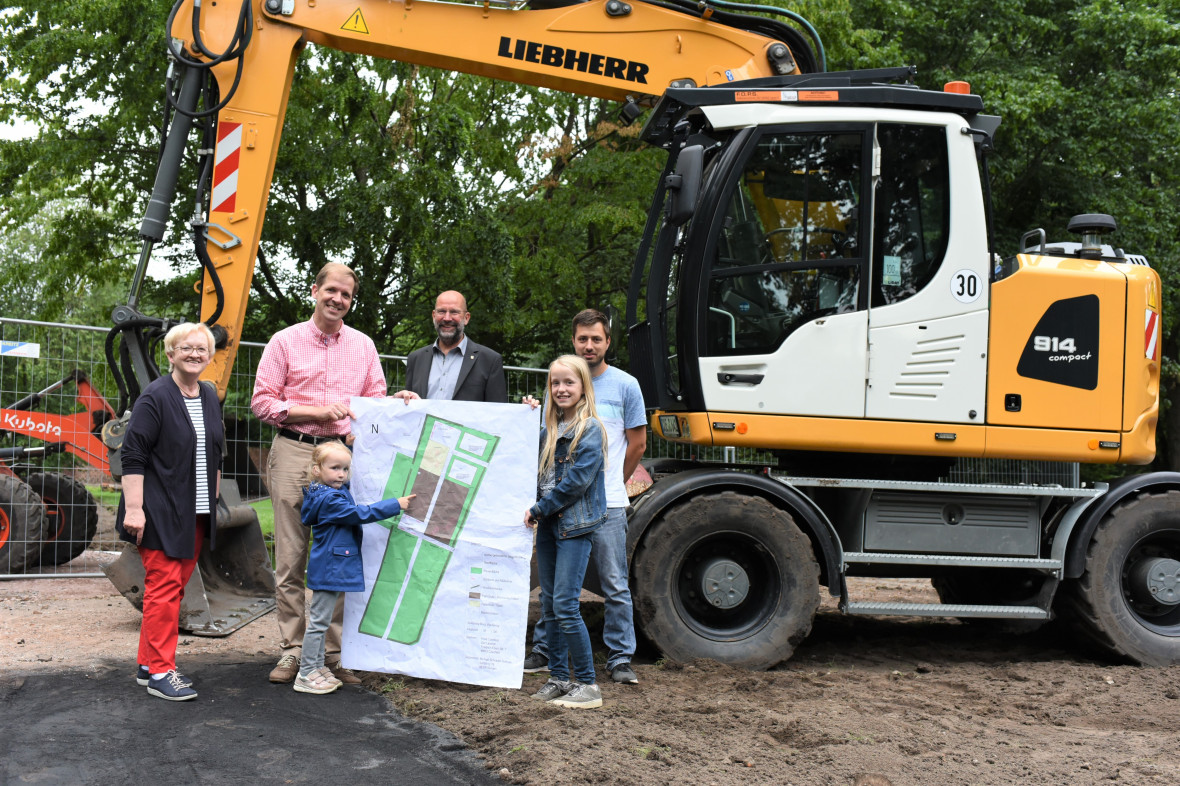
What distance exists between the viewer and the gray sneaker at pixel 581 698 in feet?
15.3

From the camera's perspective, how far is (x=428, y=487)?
5117mm

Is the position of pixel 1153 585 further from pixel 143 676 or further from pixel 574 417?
pixel 143 676

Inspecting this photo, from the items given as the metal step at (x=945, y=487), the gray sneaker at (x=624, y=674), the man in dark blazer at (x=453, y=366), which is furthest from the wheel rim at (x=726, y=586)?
the man in dark blazer at (x=453, y=366)

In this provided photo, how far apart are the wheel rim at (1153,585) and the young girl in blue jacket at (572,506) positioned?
3.60 meters

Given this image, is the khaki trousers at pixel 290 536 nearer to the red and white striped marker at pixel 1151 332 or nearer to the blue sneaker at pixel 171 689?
the blue sneaker at pixel 171 689

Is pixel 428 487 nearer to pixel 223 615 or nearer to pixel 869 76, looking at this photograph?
pixel 223 615

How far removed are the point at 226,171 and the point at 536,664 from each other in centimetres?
348

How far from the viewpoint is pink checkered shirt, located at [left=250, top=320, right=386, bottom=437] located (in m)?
5.14

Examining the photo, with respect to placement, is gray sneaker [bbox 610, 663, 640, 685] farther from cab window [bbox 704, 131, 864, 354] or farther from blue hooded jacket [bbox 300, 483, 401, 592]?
cab window [bbox 704, 131, 864, 354]

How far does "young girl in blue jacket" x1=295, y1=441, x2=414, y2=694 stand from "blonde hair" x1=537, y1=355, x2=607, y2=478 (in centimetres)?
75

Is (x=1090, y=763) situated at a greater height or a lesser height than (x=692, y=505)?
lesser

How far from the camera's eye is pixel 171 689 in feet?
15.3

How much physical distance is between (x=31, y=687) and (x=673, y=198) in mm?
4177

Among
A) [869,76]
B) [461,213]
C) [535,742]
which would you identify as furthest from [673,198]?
[461,213]
